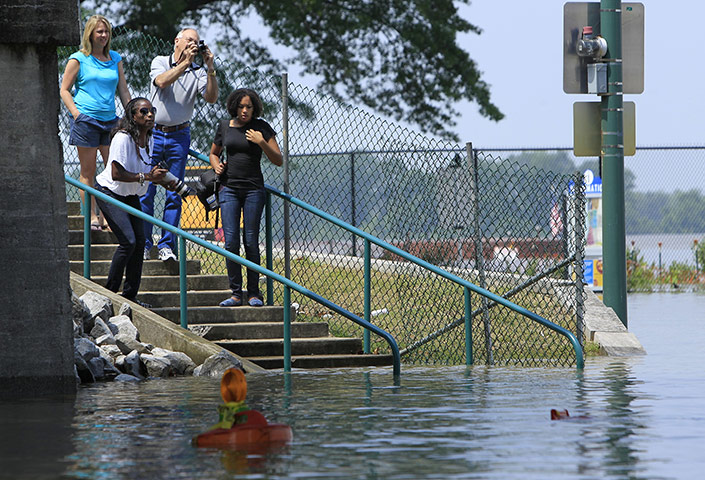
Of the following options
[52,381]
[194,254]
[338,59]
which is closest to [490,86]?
[338,59]

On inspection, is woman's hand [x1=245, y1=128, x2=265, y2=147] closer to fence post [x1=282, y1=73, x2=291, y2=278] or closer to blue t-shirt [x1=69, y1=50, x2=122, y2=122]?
fence post [x1=282, y1=73, x2=291, y2=278]

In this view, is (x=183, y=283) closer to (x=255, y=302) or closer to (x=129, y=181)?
(x=129, y=181)

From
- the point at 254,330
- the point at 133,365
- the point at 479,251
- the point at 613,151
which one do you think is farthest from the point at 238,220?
the point at 613,151

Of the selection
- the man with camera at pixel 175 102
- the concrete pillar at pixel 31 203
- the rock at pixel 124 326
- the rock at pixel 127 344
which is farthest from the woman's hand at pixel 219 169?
the concrete pillar at pixel 31 203

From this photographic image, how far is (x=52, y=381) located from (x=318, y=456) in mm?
3565

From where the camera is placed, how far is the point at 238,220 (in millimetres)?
12484

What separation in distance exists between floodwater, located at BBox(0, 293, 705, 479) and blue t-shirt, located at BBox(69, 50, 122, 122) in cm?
307

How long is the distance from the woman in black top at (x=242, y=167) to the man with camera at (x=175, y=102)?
0.51 meters

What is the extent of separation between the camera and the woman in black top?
489 inches

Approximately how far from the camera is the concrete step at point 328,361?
11945 mm

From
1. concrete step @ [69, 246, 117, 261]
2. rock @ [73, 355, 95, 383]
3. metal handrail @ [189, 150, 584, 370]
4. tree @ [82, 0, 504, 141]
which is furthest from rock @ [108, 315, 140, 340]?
tree @ [82, 0, 504, 141]

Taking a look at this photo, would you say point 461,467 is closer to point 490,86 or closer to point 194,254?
point 194,254

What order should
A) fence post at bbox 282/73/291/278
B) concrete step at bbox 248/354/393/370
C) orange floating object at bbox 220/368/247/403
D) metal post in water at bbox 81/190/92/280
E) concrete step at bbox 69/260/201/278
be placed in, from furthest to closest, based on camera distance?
fence post at bbox 282/73/291/278, concrete step at bbox 69/260/201/278, metal post in water at bbox 81/190/92/280, concrete step at bbox 248/354/393/370, orange floating object at bbox 220/368/247/403

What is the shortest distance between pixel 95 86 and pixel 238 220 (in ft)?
5.95
